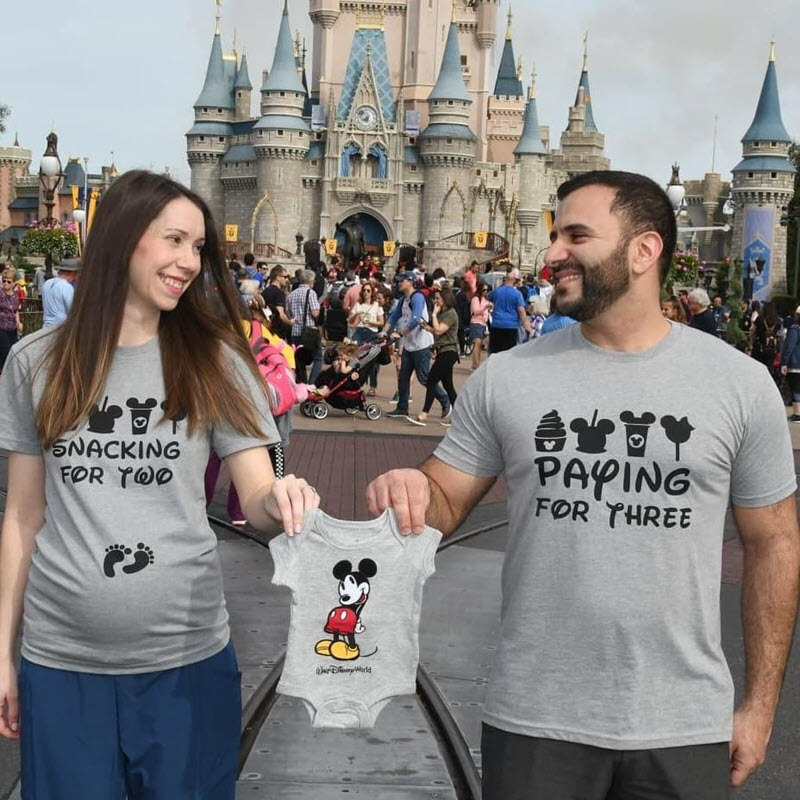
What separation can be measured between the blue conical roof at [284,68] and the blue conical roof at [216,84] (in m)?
6.03

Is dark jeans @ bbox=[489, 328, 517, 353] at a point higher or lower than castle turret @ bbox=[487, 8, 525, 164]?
lower

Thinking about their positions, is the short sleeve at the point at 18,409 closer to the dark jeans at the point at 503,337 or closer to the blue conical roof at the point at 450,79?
the dark jeans at the point at 503,337

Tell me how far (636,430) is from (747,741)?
58 cm

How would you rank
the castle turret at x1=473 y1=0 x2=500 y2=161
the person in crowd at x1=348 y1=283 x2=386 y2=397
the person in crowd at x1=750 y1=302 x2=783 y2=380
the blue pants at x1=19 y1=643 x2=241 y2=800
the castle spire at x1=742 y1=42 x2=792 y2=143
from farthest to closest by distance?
1. the castle turret at x1=473 y1=0 x2=500 y2=161
2. the castle spire at x1=742 y1=42 x2=792 y2=143
3. the person in crowd at x1=750 y1=302 x2=783 y2=380
4. the person in crowd at x1=348 y1=283 x2=386 y2=397
5. the blue pants at x1=19 y1=643 x2=241 y2=800

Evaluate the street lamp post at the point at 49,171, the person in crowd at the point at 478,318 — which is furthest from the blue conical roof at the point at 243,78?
the person in crowd at the point at 478,318

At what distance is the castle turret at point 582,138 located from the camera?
109500 mm

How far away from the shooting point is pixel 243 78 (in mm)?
86250

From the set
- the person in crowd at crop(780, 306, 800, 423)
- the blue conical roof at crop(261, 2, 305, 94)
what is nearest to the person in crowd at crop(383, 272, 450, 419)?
the person in crowd at crop(780, 306, 800, 423)

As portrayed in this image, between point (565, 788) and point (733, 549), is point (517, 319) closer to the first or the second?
point (733, 549)

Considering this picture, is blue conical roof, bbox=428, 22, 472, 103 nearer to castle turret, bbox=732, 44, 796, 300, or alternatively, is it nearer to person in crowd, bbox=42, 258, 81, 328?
castle turret, bbox=732, 44, 796, 300

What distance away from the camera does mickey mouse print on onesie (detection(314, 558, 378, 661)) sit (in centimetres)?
204

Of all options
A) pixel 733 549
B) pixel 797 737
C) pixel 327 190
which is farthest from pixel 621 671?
pixel 327 190

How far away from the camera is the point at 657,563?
2.13 meters

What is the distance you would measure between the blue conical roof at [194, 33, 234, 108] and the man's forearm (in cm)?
8370
